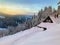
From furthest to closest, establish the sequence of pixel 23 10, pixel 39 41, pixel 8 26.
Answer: pixel 23 10, pixel 8 26, pixel 39 41

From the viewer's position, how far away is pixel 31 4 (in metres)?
1.96

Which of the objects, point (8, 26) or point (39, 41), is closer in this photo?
point (39, 41)

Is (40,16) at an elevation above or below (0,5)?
below

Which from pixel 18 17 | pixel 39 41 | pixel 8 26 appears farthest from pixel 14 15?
pixel 39 41

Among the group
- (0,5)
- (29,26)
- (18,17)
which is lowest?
(29,26)

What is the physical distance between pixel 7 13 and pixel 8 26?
7.3 inches

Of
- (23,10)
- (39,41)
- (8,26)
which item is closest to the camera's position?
(39,41)

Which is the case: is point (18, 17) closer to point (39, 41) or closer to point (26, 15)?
point (26, 15)

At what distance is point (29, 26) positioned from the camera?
1855 millimetres

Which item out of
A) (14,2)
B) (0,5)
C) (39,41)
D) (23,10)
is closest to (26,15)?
(23,10)

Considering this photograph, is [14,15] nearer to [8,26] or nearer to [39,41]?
[8,26]

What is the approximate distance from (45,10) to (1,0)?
601 millimetres

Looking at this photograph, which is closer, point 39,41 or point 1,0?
point 39,41

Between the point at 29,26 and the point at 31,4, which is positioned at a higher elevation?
the point at 31,4
